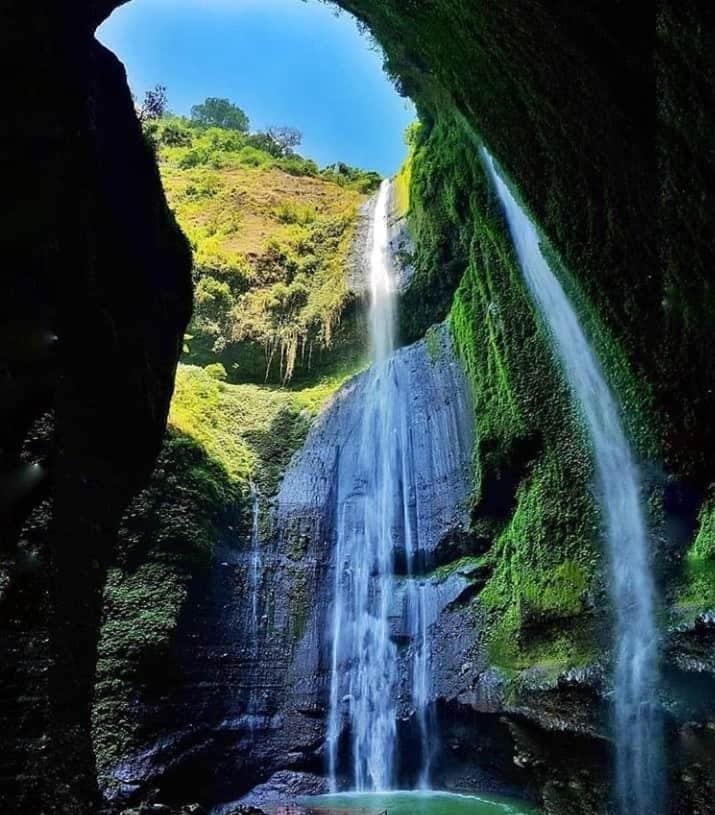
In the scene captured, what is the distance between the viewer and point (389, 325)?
1831 cm

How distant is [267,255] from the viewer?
21.3m

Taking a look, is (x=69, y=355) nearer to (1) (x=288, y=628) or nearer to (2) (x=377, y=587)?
(1) (x=288, y=628)

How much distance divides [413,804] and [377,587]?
4267 millimetres

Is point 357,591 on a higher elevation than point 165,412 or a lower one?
lower

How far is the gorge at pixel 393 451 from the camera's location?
14.5ft

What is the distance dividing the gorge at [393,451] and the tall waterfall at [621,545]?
0.15 ft

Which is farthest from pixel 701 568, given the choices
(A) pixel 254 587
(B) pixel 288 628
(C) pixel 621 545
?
(A) pixel 254 587

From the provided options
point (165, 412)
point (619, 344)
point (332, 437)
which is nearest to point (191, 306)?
point (165, 412)

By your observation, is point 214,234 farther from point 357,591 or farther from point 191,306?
point 191,306

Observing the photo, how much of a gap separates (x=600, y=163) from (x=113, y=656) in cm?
1000

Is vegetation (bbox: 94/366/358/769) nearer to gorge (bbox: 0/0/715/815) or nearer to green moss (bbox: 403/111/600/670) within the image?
gorge (bbox: 0/0/715/815)

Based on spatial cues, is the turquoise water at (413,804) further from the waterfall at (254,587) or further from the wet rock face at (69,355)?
the wet rock face at (69,355)

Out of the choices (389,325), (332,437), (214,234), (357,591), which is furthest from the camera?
(214,234)

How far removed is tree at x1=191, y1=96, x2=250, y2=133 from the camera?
38625mm
